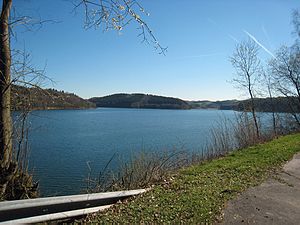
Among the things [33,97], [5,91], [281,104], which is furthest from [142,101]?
[5,91]

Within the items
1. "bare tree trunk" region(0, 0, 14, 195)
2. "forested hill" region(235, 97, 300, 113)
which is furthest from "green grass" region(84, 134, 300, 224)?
"forested hill" region(235, 97, 300, 113)

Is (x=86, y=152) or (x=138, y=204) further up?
(x=138, y=204)

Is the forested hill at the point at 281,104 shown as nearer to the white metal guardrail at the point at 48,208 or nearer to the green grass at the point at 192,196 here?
the green grass at the point at 192,196

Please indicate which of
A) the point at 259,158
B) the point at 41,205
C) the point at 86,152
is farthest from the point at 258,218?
the point at 86,152

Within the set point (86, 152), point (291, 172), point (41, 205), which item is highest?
point (41, 205)

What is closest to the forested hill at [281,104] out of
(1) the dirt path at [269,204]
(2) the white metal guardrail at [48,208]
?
(1) the dirt path at [269,204]

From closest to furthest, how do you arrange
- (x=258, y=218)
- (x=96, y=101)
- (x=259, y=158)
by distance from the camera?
(x=258, y=218) < (x=259, y=158) < (x=96, y=101)

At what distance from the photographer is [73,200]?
417 cm

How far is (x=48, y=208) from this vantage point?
12.7 feet

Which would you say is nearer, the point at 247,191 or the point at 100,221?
the point at 100,221

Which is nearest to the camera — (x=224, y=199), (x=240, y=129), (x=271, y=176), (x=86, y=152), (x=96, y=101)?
(x=224, y=199)

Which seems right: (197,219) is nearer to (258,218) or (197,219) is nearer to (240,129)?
(258,218)

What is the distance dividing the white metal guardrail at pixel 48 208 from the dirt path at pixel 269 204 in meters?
2.05

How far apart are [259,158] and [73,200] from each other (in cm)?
718
